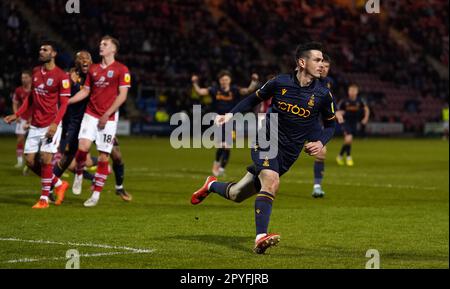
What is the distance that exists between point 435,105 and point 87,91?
44331 millimetres

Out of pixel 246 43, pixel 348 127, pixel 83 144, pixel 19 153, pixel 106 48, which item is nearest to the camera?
pixel 106 48

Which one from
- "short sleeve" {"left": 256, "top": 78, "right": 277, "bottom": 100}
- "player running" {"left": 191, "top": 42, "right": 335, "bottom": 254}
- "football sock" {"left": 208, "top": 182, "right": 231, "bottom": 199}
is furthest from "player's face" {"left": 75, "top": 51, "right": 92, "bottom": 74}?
"short sleeve" {"left": 256, "top": 78, "right": 277, "bottom": 100}

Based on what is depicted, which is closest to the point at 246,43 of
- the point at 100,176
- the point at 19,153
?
the point at 19,153

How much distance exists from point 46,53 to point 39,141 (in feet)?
5.04

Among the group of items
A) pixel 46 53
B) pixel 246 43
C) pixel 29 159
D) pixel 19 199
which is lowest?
pixel 19 199

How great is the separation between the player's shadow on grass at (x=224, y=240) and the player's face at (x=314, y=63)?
221cm

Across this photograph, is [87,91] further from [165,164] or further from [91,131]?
[165,164]

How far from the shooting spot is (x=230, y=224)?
12672mm

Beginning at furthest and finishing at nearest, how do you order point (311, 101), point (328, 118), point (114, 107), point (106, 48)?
point (106, 48) → point (114, 107) → point (328, 118) → point (311, 101)

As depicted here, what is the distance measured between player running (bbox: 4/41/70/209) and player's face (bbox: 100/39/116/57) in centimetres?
74

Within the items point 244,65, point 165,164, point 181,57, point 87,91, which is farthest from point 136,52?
point 87,91

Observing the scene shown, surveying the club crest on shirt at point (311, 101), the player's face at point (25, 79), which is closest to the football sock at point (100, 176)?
the club crest on shirt at point (311, 101)

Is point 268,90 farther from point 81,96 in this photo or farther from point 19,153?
point 19,153

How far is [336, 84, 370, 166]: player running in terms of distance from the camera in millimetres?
27234
